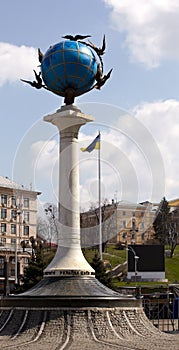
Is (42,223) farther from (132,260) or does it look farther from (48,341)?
(48,341)

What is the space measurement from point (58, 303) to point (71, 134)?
775 centimetres

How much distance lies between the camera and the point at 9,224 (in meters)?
81.2

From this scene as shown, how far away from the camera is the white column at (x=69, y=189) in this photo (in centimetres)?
2416

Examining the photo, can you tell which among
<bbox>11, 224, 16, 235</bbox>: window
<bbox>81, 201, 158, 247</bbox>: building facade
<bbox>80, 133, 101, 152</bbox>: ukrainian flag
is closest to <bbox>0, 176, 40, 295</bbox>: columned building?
<bbox>11, 224, 16, 235</bbox>: window

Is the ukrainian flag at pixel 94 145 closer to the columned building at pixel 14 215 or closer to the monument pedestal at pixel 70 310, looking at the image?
the monument pedestal at pixel 70 310

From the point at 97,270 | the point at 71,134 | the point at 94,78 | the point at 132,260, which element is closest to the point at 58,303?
the point at 71,134

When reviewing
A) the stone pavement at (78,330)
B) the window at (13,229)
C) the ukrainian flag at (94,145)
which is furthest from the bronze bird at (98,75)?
the window at (13,229)

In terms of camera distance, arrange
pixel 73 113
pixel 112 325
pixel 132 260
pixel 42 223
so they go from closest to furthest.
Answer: pixel 112 325 < pixel 73 113 < pixel 132 260 < pixel 42 223

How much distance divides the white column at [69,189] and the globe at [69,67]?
118 cm

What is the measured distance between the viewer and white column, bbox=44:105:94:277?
24.2 m

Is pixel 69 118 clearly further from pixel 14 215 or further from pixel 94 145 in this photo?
pixel 14 215

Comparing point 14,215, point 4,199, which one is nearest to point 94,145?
point 4,199

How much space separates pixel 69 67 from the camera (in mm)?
24797

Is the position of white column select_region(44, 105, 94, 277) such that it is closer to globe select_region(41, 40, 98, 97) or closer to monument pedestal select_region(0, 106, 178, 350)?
monument pedestal select_region(0, 106, 178, 350)
